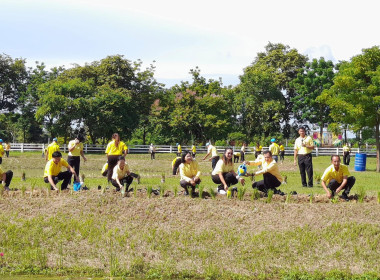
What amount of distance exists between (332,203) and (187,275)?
15.7ft

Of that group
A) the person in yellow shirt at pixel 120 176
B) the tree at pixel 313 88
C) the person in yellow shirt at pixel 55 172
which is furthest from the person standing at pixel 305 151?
the tree at pixel 313 88

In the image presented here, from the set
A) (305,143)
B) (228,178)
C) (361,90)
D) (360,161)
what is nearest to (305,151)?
(305,143)

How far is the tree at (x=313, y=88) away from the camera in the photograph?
61.4 meters

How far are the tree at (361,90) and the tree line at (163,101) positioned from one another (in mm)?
19485

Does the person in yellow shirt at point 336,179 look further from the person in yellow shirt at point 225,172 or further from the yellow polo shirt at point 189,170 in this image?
the yellow polo shirt at point 189,170

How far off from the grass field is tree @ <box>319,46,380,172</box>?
2047 cm

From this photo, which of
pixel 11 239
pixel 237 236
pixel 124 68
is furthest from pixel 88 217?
Answer: pixel 124 68

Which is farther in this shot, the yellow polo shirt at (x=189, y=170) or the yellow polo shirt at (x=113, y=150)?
the yellow polo shirt at (x=113, y=150)

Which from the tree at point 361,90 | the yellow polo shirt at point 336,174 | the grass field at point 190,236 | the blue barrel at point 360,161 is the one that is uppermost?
the tree at point 361,90

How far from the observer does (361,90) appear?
34.1 meters

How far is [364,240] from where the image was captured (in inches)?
444

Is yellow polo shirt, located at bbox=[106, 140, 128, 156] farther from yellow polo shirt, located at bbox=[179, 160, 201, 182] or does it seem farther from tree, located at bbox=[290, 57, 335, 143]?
tree, located at bbox=[290, 57, 335, 143]

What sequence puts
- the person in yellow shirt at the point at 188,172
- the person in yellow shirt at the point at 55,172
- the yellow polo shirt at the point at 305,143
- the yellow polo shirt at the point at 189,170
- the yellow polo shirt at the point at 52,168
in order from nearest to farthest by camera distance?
the person in yellow shirt at the point at 188,172, the yellow polo shirt at the point at 189,170, the person in yellow shirt at the point at 55,172, the yellow polo shirt at the point at 52,168, the yellow polo shirt at the point at 305,143

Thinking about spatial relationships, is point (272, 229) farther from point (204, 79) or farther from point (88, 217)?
point (204, 79)
